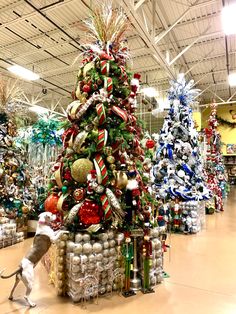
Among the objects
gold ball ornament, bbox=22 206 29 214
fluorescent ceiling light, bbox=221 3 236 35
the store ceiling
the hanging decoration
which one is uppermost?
the store ceiling

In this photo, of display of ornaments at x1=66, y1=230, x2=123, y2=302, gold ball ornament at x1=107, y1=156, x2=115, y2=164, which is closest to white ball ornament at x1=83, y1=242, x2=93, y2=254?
display of ornaments at x1=66, y1=230, x2=123, y2=302

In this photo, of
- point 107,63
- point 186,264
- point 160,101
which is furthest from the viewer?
point 160,101

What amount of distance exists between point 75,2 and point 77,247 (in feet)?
20.1

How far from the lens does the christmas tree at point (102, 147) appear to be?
2.97 m

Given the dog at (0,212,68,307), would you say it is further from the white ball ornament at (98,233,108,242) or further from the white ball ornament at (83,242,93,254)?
the white ball ornament at (98,233,108,242)

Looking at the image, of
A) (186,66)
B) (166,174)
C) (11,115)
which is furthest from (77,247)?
(186,66)

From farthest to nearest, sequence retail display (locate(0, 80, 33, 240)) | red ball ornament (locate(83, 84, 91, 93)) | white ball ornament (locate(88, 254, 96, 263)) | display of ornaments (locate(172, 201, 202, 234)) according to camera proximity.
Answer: display of ornaments (locate(172, 201, 202, 234)) < retail display (locate(0, 80, 33, 240)) < red ball ornament (locate(83, 84, 91, 93)) < white ball ornament (locate(88, 254, 96, 263))

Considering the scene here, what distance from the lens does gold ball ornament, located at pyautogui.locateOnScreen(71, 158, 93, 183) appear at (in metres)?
2.98

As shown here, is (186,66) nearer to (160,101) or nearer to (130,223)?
(160,101)

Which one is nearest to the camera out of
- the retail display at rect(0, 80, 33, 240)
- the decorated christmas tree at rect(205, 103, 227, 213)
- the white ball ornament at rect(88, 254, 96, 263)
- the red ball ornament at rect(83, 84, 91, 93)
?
the white ball ornament at rect(88, 254, 96, 263)

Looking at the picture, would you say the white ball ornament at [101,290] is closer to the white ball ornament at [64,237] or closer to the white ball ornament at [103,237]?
the white ball ornament at [103,237]

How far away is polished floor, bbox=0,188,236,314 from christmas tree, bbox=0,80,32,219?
76 centimetres

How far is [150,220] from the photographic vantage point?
3.25 metres

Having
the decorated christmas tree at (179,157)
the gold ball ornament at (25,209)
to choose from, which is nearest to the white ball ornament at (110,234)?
the gold ball ornament at (25,209)
